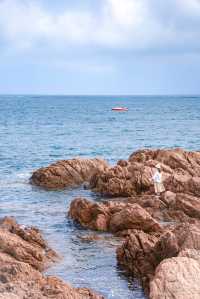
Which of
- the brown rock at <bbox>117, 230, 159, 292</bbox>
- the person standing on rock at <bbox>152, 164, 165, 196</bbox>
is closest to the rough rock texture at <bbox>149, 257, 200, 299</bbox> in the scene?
the brown rock at <bbox>117, 230, 159, 292</bbox>

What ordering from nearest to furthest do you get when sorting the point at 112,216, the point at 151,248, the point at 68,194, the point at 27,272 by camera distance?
the point at 27,272, the point at 151,248, the point at 112,216, the point at 68,194

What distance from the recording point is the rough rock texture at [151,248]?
18.7 m

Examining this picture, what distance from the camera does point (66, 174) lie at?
39.9 m

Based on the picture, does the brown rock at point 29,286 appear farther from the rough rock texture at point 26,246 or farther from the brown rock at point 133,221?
the brown rock at point 133,221

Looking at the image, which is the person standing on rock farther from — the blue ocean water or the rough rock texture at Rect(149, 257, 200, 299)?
the rough rock texture at Rect(149, 257, 200, 299)

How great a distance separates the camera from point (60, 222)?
28984mm

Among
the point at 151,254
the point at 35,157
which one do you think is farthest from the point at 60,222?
the point at 35,157

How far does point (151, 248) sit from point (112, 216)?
651 cm

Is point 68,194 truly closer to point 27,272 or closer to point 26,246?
point 26,246

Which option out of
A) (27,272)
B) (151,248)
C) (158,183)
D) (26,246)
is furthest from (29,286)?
(158,183)

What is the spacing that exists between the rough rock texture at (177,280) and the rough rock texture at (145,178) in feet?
54.2

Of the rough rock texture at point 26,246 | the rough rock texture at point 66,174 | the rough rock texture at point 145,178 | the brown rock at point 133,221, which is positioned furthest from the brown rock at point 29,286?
the rough rock texture at point 66,174

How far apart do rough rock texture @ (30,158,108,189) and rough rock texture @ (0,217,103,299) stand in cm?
1592

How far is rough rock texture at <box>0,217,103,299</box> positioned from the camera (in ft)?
46.3
